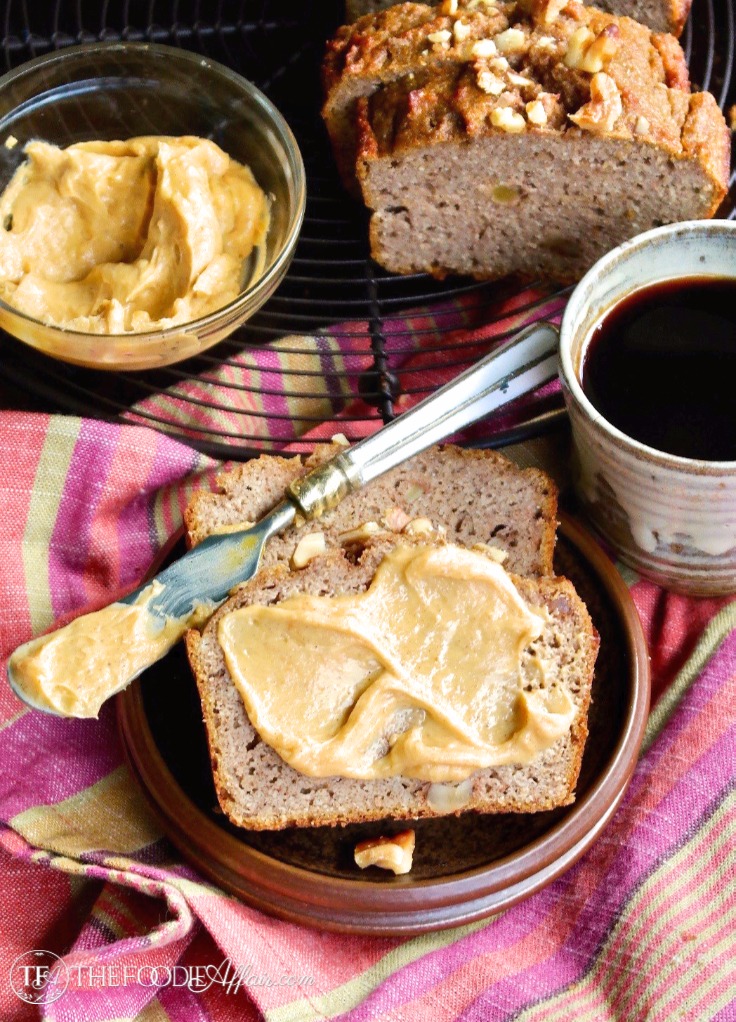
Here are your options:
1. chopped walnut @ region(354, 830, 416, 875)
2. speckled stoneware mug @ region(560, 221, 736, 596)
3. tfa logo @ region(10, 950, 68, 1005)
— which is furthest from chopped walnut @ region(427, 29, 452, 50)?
tfa logo @ region(10, 950, 68, 1005)

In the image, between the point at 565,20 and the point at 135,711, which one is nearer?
the point at 135,711

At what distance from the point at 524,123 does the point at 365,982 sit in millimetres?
1955

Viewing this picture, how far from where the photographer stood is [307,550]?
8.34ft

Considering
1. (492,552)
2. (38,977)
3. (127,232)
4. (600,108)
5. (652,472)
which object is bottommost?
(38,977)

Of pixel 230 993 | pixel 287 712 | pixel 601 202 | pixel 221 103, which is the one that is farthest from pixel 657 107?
pixel 230 993

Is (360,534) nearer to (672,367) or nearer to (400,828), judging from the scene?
(400,828)

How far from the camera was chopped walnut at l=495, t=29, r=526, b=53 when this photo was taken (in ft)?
9.39

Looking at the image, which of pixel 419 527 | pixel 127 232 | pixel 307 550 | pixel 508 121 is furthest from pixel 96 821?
pixel 508 121

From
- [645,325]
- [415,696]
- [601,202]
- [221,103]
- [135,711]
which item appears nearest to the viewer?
[415,696]

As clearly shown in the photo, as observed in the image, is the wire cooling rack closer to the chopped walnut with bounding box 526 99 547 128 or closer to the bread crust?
the bread crust

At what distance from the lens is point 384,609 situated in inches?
92.3

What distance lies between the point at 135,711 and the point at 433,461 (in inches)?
34.5

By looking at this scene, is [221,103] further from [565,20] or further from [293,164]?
[565,20]

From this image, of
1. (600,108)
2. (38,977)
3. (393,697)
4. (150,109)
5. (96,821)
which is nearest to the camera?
(393,697)
